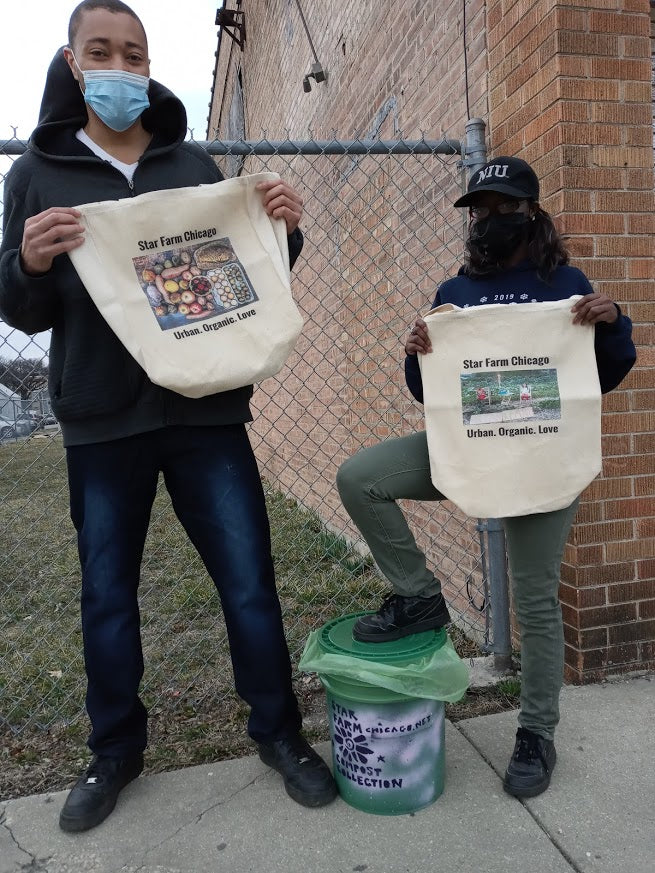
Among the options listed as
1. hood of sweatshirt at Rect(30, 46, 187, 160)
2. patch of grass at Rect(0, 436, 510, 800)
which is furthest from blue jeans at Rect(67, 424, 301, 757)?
hood of sweatshirt at Rect(30, 46, 187, 160)

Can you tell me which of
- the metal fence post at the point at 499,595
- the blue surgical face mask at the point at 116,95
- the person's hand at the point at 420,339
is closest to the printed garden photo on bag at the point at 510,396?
the person's hand at the point at 420,339

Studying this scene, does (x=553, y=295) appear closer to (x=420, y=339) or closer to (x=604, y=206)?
(x=420, y=339)

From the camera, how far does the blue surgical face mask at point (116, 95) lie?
2.11 m

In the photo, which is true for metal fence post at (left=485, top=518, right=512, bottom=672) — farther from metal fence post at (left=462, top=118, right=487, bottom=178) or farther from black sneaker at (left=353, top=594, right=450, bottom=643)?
metal fence post at (left=462, top=118, right=487, bottom=178)

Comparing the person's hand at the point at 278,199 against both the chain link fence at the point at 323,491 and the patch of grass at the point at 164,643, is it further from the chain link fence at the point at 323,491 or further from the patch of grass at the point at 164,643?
the patch of grass at the point at 164,643

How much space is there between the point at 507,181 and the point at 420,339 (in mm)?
569

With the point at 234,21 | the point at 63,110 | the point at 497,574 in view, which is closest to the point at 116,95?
the point at 63,110

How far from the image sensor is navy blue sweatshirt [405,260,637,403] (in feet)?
7.14

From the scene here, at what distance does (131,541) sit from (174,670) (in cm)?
149

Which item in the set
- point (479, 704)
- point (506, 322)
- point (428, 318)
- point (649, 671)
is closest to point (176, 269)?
point (428, 318)

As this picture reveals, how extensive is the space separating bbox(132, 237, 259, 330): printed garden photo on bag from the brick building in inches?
55.3

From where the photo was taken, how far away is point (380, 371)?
15.0 feet

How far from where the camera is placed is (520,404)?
2168 mm

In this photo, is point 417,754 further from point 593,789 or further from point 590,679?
point 590,679
